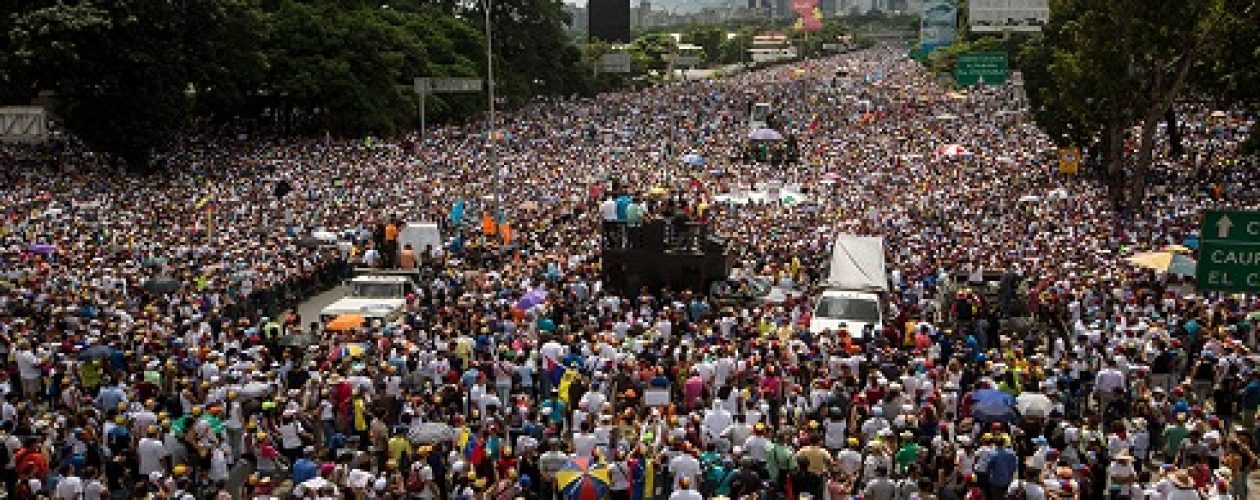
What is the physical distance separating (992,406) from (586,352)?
19.3 ft

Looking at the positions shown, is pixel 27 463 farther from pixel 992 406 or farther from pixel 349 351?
pixel 992 406

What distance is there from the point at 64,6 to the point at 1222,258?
33919 mm

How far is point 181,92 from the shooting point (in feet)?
134

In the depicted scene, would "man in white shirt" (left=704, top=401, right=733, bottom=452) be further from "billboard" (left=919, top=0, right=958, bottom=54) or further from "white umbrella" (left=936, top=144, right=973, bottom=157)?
"billboard" (left=919, top=0, right=958, bottom=54)

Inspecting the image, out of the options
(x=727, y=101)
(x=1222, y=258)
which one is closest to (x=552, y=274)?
(x=1222, y=258)

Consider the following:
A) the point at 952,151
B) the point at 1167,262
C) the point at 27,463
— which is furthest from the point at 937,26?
the point at 27,463

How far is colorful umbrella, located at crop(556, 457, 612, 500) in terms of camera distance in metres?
12.0

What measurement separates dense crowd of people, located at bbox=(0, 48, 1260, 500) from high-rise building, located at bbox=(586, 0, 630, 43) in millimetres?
102656

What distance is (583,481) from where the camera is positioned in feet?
39.4

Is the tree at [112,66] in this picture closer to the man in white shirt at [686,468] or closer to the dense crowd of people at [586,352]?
the dense crowd of people at [586,352]

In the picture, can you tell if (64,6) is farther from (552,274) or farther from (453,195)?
(552,274)

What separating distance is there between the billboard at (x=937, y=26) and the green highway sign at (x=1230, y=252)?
8642 centimetres

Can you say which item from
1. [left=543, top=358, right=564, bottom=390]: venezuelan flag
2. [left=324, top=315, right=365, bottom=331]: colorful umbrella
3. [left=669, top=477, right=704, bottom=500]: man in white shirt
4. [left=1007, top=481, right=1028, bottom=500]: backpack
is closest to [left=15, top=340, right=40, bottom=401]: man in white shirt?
[left=324, top=315, right=365, bottom=331]: colorful umbrella

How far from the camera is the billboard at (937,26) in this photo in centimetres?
9850
